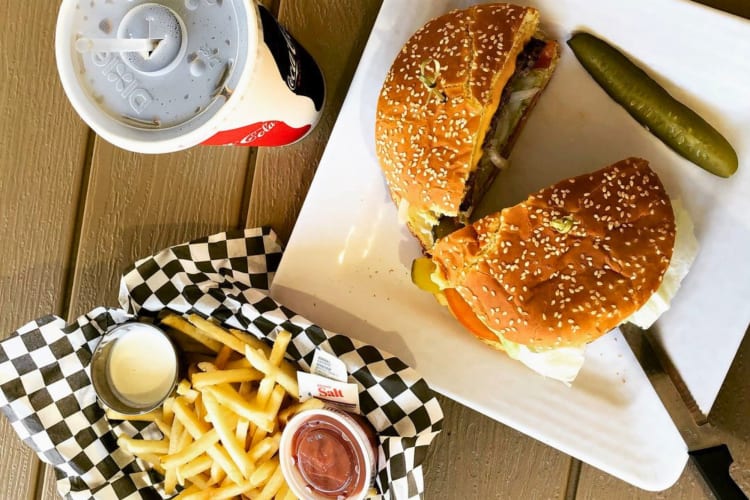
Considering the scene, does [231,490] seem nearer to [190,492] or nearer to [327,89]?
[190,492]

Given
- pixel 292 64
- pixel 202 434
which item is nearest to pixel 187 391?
pixel 202 434

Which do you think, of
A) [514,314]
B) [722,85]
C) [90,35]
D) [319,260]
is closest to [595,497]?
[514,314]

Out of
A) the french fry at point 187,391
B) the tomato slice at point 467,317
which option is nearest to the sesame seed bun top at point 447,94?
the tomato slice at point 467,317

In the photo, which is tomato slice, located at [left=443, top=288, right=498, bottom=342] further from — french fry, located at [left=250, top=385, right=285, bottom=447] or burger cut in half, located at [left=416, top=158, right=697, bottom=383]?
french fry, located at [left=250, top=385, right=285, bottom=447]

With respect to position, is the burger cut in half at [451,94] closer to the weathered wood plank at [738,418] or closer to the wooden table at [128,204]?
the wooden table at [128,204]

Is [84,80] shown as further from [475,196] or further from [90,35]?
[475,196]

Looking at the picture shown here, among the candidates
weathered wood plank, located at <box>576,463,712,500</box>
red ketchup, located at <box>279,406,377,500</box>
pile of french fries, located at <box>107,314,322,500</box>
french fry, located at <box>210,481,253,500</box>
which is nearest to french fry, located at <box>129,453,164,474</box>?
pile of french fries, located at <box>107,314,322,500</box>
